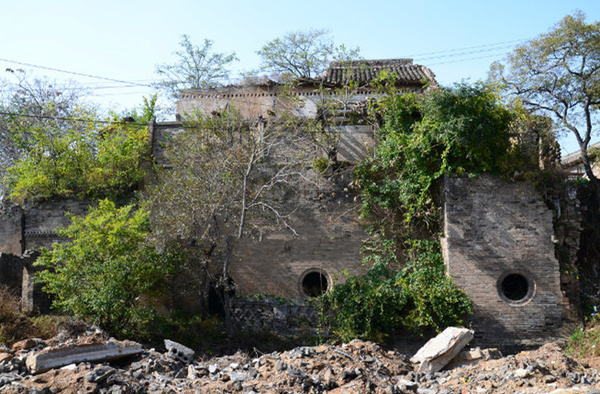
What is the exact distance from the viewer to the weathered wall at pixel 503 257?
45.4 feet

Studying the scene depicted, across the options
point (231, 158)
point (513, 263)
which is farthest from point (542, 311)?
point (231, 158)

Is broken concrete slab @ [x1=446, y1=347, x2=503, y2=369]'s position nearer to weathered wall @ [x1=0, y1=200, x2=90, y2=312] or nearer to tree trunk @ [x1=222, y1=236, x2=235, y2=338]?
tree trunk @ [x1=222, y1=236, x2=235, y2=338]

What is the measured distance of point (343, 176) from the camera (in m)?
16.0

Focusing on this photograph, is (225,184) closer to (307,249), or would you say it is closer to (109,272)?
(307,249)

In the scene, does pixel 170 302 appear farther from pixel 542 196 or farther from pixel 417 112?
pixel 542 196

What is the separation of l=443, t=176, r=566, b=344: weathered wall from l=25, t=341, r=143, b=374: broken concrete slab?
7.68 m

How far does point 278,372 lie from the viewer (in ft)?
33.3

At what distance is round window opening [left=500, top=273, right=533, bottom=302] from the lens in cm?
1422

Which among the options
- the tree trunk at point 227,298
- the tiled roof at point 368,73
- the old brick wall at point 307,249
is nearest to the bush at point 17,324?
the tree trunk at point 227,298

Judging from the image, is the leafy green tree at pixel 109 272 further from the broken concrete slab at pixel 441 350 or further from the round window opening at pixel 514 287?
the round window opening at pixel 514 287

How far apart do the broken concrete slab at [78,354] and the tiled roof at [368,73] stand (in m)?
10.8

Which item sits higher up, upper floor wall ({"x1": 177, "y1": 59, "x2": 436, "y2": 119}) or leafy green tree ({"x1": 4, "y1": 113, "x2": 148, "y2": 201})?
upper floor wall ({"x1": 177, "y1": 59, "x2": 436, "y2": 119})

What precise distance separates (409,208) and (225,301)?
5206 mm

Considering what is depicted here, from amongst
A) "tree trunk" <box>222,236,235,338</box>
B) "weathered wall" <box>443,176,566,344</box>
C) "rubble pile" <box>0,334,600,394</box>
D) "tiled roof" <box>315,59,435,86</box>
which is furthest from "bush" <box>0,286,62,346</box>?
"tiled roof" <box>315,59,435,86</box>
